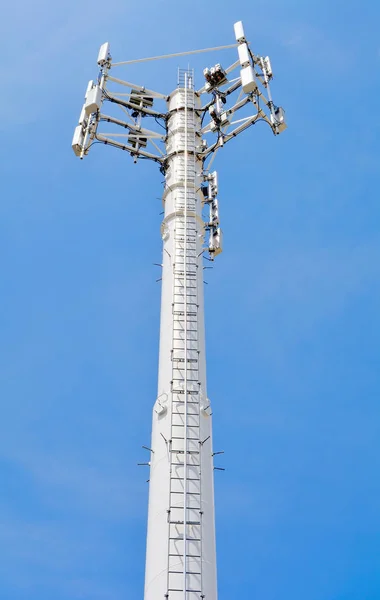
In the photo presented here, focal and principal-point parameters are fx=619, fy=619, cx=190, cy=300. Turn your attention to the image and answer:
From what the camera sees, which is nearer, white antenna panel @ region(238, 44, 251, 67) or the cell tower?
the cell tower

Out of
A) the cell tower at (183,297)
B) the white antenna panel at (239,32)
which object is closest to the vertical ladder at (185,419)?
the cell tower at (183,297)

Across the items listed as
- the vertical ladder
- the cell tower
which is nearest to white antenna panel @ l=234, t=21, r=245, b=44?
the cell tower

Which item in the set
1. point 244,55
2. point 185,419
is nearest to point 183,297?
point 185,419

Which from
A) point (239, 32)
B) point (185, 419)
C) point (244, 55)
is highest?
point (239, 32)

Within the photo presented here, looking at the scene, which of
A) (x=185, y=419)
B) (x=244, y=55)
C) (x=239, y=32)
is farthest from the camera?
(x=239, y=32)

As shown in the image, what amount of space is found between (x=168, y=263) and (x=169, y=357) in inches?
209

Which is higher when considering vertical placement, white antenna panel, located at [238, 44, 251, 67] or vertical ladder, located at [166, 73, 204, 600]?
white antenna panel, located at [238, 44, 251, 67]

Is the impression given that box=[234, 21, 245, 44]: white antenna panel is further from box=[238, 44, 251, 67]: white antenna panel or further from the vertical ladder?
the vertical ladder

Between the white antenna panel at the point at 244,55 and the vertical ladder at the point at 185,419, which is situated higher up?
the white antenna panel at the point at 244,55

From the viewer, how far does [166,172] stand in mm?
33125

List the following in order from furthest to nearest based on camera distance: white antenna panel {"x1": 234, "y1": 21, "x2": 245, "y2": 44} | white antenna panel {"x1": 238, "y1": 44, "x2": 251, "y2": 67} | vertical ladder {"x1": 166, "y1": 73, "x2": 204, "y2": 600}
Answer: white antenna panel {"x1": 234, "y1": 21, "x2": 245, "y2": 44}
white antenna panel {"x1": 238, "y1": 44, "x2": 251, "y2": 67}
vertical ladder {"x1": 166, "y1": 73, "x2": 204, "y2": 600}

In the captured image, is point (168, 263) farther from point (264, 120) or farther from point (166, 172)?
point (264, 120)

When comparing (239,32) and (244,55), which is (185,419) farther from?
(239,32)

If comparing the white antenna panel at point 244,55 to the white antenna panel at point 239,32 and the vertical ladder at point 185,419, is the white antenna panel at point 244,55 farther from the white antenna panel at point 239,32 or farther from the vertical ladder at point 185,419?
the vertical ladder at point 185,419
